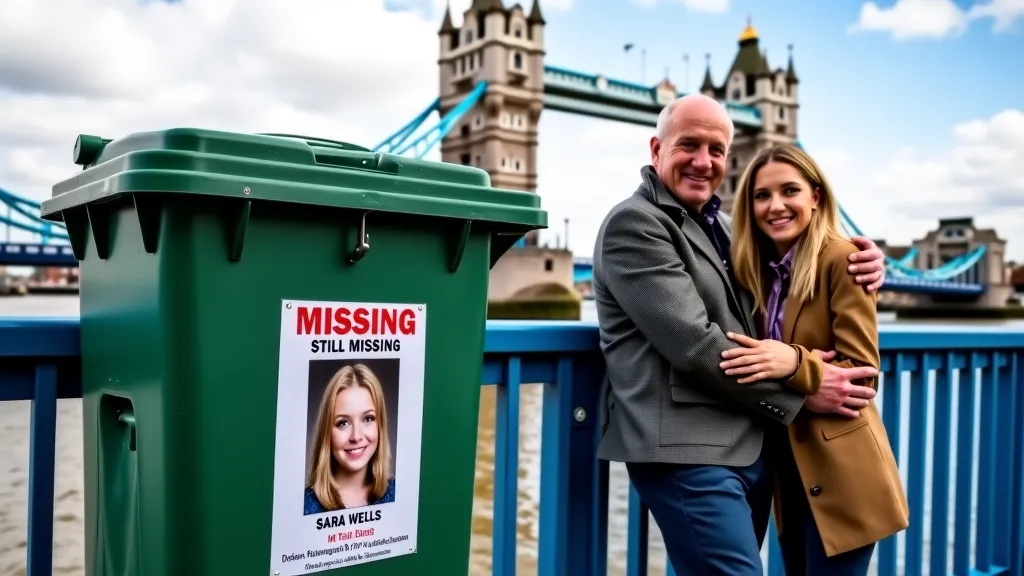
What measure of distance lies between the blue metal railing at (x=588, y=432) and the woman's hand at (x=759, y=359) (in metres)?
0.31

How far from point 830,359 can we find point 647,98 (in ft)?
104

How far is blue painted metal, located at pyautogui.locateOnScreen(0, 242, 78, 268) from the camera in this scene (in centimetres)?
1714

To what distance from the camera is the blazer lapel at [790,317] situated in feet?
4.34

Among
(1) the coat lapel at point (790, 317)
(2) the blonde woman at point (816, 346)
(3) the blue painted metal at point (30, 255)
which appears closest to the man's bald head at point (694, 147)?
(2) the blonde woman at point (816, 346)

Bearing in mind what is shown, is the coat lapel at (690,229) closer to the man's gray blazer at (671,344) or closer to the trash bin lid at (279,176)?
the man's gray blazer at (671,344)

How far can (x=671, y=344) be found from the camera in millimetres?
1172

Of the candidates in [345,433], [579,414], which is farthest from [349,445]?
[579,414]

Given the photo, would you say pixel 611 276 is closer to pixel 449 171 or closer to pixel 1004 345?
pixel 449 171

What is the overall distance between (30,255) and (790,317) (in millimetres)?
18986

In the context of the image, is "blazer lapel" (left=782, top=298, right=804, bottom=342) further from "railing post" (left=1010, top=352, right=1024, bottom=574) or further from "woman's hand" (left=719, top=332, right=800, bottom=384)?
"railing post" (left=1010, top=352, right=1024, bottom=574)

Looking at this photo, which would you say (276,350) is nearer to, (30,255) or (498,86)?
(30,255)

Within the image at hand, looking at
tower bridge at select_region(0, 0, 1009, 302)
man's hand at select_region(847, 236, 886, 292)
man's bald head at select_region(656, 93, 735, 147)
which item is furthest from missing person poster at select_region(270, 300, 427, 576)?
tower bridge at select_region(0, 0, 1009, 302)

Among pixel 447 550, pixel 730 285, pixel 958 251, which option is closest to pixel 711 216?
pixel 730 285

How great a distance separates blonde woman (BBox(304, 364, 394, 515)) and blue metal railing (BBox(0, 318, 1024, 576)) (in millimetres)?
351
